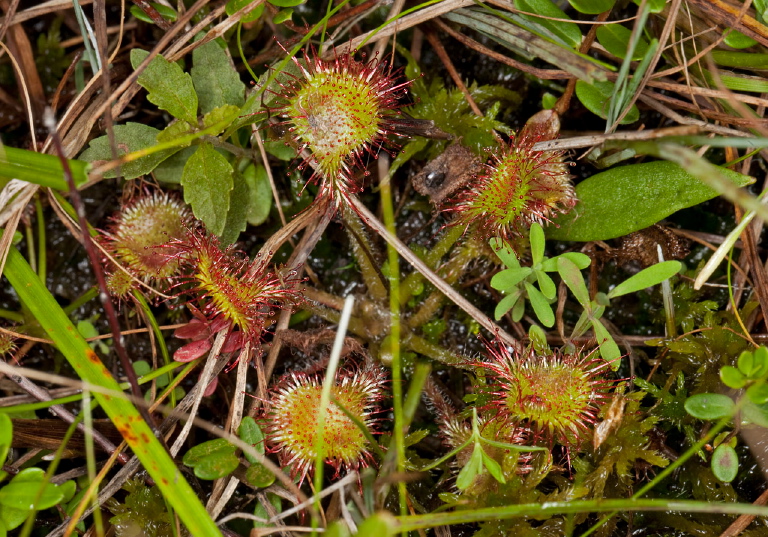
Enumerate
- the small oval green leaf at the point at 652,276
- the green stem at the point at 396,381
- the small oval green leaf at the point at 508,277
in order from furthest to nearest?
1. the small oval green leaf at the point at 508,277
2. the small oval green leaf at the point at 652,276
3. the green stem at the point at 396,381

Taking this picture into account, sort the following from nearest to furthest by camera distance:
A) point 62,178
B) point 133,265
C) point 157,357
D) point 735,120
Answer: point 62,178 < point 735,120 < point 133,265 < point 157,357

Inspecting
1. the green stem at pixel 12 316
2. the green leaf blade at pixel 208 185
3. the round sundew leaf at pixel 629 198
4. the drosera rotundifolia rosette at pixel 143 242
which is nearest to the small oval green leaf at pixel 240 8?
the green leaf blade at pixel 208 185

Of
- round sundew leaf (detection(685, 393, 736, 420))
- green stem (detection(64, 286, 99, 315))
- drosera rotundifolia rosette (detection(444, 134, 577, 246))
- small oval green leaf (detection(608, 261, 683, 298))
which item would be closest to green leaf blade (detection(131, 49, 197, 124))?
green stem (detection(64, 286, 99, 315))

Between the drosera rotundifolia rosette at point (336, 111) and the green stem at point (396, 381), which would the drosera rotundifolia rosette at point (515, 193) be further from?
the drosera rotundifolia rosette at point (336, 111)

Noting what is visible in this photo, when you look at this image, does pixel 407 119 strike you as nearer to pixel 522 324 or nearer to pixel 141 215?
pixel 522 324

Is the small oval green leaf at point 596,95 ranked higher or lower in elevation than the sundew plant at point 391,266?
higher

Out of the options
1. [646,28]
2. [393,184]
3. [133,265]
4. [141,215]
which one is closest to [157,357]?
[133,265]

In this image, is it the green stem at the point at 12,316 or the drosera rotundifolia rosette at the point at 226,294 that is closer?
the drosera rotundifolia rosette at the point at 226,294

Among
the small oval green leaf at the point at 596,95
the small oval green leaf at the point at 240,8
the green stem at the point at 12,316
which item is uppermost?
the small oval green leaf at the point at 240,8

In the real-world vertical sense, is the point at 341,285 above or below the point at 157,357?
above
